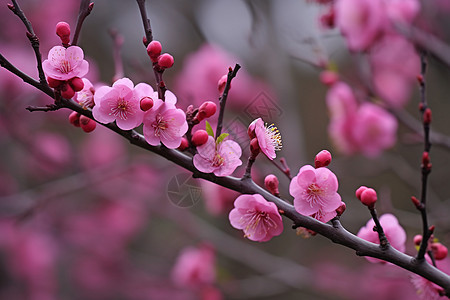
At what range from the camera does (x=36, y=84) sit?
621 mm

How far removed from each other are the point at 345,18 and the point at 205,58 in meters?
1.05

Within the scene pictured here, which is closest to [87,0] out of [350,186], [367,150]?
[367,150]

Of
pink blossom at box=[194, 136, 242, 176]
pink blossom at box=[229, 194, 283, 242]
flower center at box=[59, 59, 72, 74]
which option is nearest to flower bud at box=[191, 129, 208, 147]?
pink blossom at box=[194, 136, 242, 176]

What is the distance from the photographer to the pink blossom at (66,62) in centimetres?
64

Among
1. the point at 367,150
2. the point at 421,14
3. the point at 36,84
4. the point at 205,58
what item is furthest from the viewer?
the point at 205,58

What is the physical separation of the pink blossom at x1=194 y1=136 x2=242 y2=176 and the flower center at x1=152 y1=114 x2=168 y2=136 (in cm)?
7

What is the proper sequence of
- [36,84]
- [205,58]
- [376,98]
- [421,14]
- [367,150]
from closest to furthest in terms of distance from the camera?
[36,84], [376,98], [367,150], [421,14], [205,58]

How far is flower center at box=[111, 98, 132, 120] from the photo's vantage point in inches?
25.3

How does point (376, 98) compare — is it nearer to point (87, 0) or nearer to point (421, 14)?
point (421, 14)

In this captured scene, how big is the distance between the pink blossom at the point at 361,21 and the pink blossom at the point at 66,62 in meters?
1.05

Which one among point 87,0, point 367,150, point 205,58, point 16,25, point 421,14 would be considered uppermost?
point 421,14

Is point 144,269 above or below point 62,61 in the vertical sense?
below

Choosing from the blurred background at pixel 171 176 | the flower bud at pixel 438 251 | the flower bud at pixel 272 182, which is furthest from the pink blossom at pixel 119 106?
the blurred background at pixel 171 176

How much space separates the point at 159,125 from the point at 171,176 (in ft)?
4.24
